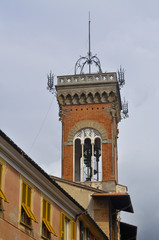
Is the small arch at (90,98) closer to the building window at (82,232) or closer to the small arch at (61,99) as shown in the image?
the small arch at (61,99)

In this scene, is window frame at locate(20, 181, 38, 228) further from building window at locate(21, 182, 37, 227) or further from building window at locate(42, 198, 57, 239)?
building window at locate(42, 198, 57, 239)

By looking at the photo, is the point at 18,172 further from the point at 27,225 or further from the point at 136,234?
the point at 136,234

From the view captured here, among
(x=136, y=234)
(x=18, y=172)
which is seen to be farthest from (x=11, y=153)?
(x=136, y=234)

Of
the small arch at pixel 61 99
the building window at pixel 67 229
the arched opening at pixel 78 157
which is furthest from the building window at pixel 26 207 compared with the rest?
the small arch at pixel 61 99

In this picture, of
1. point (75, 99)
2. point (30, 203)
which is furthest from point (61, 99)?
point (30, 203)

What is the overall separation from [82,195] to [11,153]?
62.4 ft

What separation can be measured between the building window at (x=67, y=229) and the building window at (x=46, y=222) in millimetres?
1492

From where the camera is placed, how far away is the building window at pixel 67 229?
23831 millimetres

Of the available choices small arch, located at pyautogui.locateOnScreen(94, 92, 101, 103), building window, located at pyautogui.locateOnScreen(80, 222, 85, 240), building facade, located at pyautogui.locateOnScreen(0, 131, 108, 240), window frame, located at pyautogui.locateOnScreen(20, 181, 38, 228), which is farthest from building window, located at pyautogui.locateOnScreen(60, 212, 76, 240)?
small arch, located at pyautogui.locateOnScreen(94, 92, 101, 103)

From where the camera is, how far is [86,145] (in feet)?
150

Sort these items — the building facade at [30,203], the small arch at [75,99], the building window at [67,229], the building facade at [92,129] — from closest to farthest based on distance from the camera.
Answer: the building facade at [30,203]
the building window at [67,229]
the building facade at [92,129]
the small arch at [75,99]

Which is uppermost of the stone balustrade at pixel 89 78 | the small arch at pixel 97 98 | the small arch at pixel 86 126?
the stone balustrade at pixel 89 78

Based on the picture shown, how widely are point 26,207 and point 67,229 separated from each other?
5.26 m

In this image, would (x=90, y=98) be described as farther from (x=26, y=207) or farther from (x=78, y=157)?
(x=26, y=207)
